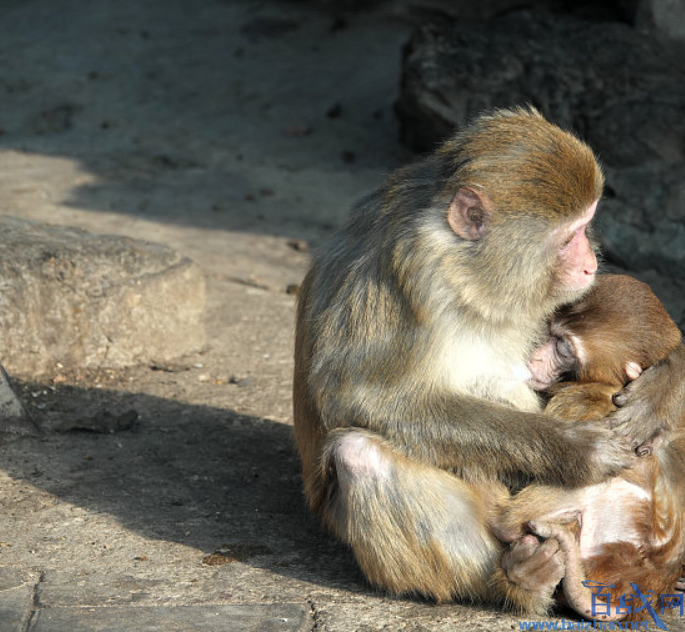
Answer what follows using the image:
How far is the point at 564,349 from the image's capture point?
12.4 ft

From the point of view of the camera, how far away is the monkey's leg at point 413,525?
340 cm

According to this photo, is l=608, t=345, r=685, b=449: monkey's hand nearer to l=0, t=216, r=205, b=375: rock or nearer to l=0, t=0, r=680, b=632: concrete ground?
l=0, t=0, r=680, b=632: concrete ground

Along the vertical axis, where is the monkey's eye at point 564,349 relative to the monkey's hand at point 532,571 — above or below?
above

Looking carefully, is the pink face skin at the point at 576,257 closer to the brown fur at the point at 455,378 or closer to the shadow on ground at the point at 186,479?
the brown fur at the point at 455,378

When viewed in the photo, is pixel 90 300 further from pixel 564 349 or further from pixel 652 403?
pixel 652 403

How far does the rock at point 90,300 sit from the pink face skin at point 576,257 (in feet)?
8.75

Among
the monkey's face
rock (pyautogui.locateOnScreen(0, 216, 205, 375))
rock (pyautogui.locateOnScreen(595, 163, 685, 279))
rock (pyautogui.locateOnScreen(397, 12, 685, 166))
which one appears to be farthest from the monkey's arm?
rock (pyautogui.locateOnScreen(397, 12, 685, 166))

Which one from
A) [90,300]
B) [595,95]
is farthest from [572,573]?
[595,95]

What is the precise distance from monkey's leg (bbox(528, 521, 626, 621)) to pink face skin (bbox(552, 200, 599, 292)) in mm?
775

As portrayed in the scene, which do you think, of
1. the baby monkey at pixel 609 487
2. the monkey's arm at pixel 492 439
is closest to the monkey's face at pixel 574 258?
the baby monkey at pixel 609 487

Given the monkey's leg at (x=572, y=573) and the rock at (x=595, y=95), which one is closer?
the monkey's leg at (x=572, y=573)

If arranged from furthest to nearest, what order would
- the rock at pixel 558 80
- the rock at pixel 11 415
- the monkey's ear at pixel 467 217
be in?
1. the rock at pixel 558 80
2. the rock at pixel 11 415
3. the monkey's ear at pixel 467 217

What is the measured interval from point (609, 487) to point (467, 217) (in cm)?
98

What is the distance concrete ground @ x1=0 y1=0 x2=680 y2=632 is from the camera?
351cm
